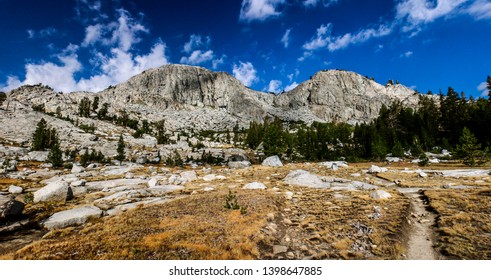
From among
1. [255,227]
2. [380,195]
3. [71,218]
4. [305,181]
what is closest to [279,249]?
[255,227]

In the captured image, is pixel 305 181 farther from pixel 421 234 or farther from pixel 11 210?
pixel 11 210

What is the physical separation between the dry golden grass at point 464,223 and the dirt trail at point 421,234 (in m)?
0.46

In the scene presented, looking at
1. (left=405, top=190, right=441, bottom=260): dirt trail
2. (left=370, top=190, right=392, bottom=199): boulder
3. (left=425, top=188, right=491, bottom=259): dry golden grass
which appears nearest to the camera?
(left=425, top=188, right=491, bottom=259): dry golden grass

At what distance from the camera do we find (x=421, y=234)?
1277 centimetres

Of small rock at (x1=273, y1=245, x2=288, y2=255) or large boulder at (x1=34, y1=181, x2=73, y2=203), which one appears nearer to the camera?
small rock at (x1=273, y1=245, x2=288, y2=255)

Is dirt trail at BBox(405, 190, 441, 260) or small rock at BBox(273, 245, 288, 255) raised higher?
dirt trail at BBox(405, 190, 441, 260)

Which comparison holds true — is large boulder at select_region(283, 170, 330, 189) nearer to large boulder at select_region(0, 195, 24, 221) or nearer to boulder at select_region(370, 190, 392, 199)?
boulder at select_region(370, 190, 392, 199)

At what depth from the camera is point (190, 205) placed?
20.4 metres

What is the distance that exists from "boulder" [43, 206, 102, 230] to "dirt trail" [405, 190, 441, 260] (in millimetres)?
19405

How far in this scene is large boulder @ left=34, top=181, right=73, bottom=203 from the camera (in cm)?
2277

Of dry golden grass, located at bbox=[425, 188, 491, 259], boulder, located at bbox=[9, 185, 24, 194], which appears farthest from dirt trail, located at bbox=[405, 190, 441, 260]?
boulder, located at bbox=[9, 185, 24, 194]

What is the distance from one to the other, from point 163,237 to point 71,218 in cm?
782

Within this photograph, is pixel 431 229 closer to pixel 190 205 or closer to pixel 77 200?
pixel 190 205

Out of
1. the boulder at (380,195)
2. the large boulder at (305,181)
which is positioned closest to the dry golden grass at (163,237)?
the boulder at (380,195)
